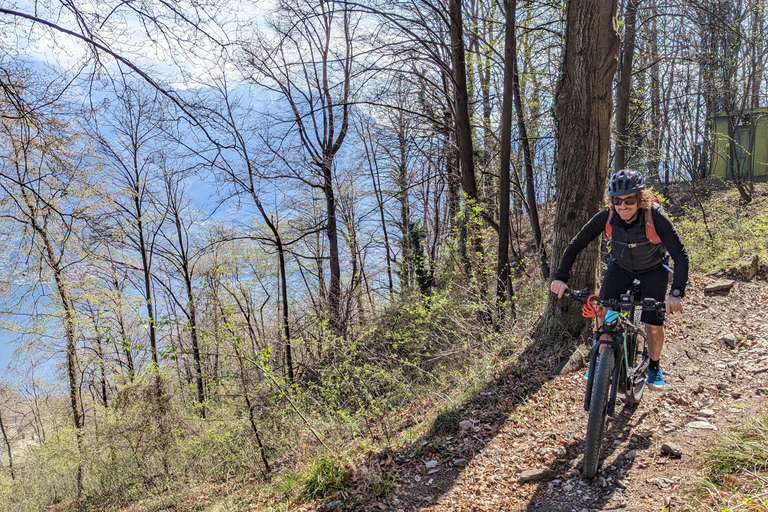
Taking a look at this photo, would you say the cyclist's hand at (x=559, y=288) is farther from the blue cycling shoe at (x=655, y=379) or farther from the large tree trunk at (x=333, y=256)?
the large tree trunk at (x=333, y=256)

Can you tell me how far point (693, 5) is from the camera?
602 cm

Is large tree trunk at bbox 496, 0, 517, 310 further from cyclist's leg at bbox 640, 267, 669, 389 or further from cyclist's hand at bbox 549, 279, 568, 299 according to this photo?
cyclist's hand at bbox 549, 279, 568, 299

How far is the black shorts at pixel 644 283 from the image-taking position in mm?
3578

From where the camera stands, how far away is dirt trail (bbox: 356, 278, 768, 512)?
3109 mm

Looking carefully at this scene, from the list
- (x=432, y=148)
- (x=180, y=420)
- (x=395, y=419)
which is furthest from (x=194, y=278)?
(x=395, y=419)

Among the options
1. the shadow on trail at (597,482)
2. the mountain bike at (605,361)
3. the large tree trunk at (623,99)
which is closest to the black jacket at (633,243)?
the mountain bike at (605,361)

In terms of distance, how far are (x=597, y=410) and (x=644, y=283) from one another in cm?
130

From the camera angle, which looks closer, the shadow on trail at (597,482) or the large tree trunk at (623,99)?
the shadow on trail at (597,482)

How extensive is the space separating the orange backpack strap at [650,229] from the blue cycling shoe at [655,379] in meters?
1.32

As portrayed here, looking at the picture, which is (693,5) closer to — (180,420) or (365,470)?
(365,470)

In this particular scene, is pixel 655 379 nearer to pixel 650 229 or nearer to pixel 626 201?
pixel 650 229

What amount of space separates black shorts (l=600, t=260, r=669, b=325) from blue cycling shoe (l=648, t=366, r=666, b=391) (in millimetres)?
491

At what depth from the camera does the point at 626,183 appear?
323 centimetres

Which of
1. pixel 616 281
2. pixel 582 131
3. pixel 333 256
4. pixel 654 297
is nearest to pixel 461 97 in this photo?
pixel 582 131
